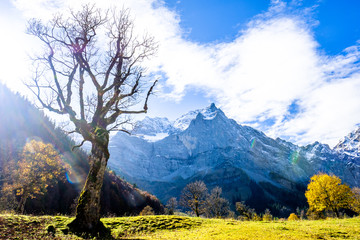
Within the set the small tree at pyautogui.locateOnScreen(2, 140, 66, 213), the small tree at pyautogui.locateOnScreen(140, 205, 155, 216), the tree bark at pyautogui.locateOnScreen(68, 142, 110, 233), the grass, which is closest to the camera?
the grass

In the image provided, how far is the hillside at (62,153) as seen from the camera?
90.4m

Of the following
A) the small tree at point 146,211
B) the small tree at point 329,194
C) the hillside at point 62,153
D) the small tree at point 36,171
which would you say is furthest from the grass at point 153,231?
the hillside at point 62,153

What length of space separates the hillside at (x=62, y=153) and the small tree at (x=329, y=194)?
288 ft

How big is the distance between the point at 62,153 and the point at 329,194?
132 m

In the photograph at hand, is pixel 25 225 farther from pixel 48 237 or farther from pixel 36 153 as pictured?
pixel 36 153

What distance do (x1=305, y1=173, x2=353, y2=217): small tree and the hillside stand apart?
8782 centimetres

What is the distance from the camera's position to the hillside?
297 feet

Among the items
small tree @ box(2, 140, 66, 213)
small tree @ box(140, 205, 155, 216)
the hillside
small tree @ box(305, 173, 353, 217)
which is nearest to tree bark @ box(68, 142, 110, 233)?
small tree @ box(2, 140, 66, 213)

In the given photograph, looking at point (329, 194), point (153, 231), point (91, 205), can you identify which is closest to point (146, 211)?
point (329, 194)

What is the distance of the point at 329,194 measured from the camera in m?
43.9

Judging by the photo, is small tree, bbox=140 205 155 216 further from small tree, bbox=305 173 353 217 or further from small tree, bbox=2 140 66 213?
small tree, bbox=305 173 353 217

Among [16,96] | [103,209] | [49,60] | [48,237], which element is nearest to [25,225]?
[48,237]

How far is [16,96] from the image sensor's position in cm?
14362

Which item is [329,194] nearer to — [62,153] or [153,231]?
[153,231]
